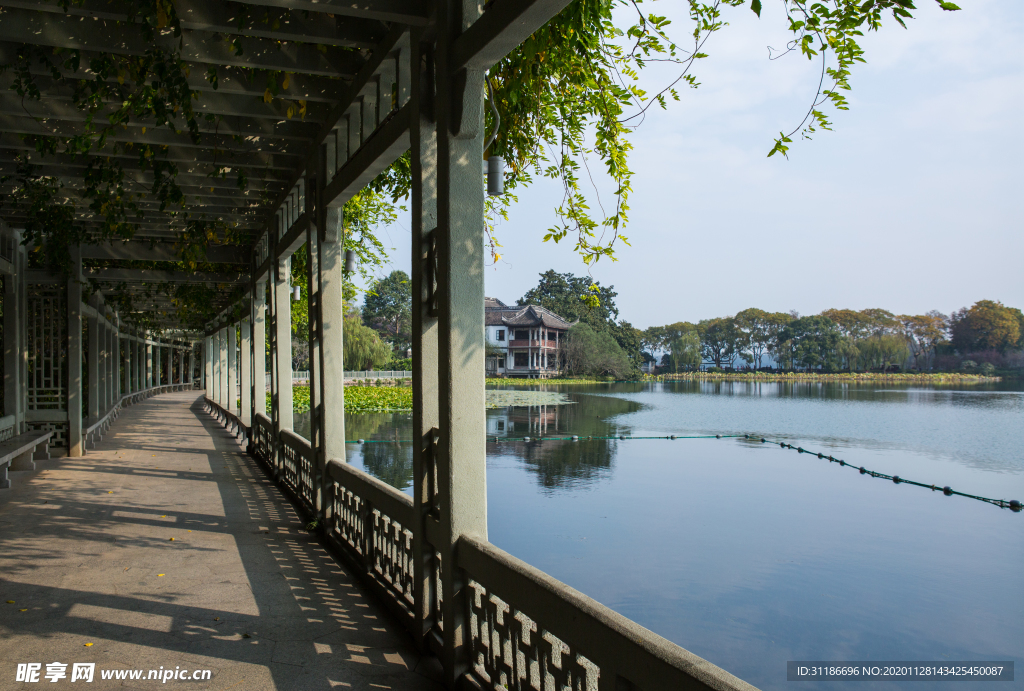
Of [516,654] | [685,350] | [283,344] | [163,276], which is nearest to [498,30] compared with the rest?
[516,654]

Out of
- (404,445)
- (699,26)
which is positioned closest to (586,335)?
(404,445)

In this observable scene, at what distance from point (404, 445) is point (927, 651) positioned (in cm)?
1177

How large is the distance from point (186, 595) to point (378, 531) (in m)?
1.15

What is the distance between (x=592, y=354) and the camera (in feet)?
179

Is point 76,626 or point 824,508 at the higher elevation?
point 76,626

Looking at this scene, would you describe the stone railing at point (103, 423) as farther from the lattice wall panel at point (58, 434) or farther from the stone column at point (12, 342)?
the stone column at point (12, 342)

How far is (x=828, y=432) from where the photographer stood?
2355cm

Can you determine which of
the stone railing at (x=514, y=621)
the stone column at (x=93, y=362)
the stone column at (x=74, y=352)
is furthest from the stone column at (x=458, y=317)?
the stone column at (x=93, y=362)

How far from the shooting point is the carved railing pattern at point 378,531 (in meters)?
3.68

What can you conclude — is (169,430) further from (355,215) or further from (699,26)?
(699,26)

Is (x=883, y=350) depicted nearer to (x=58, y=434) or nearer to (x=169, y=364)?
(x=169, y=364)

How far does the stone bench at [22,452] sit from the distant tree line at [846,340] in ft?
147

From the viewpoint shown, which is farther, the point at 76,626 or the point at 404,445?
the point at 404,445

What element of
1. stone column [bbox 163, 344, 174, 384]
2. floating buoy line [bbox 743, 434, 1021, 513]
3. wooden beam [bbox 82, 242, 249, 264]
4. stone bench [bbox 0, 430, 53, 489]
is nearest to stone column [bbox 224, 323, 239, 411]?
stone bench [bbox 0, 430, 53, 489]
